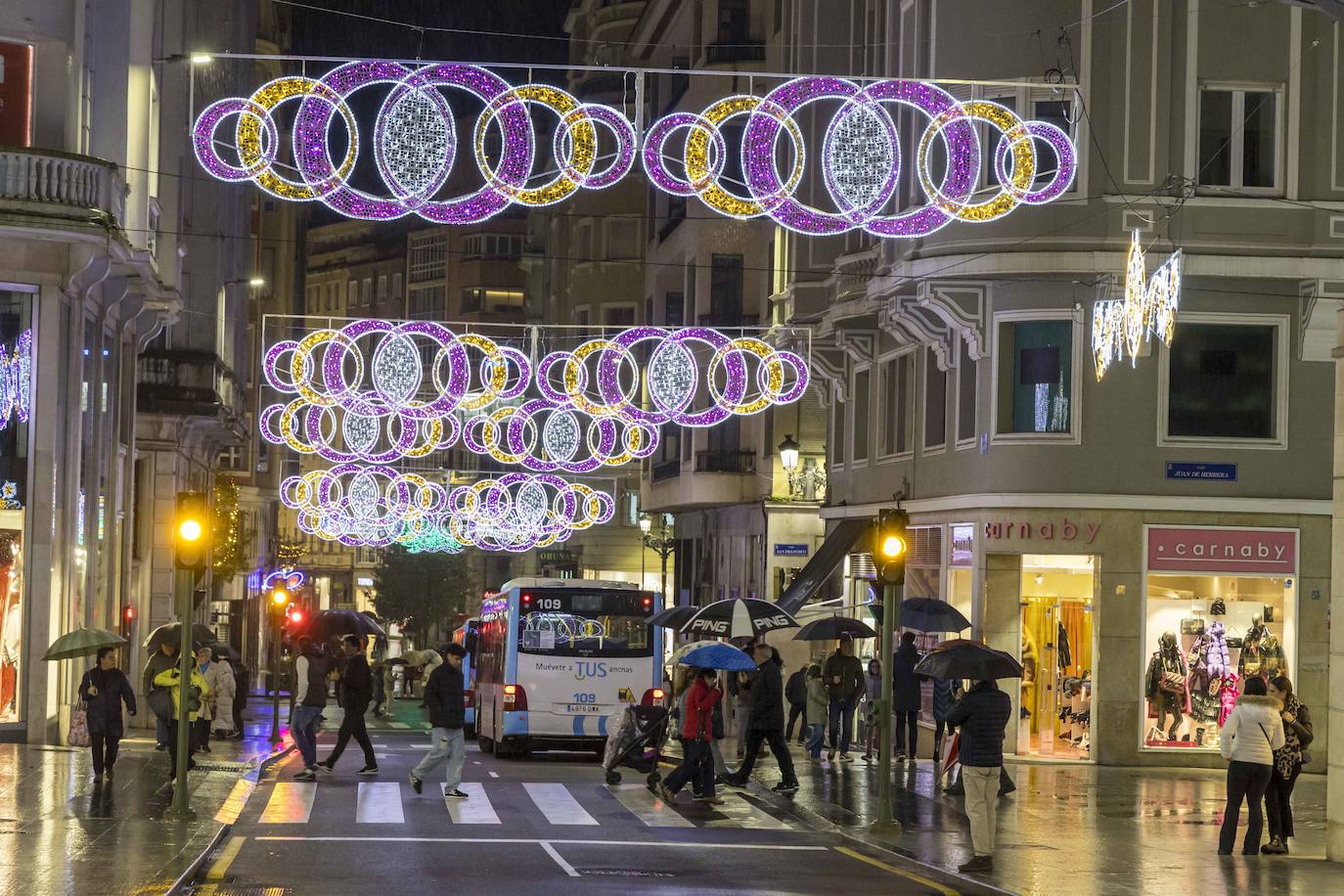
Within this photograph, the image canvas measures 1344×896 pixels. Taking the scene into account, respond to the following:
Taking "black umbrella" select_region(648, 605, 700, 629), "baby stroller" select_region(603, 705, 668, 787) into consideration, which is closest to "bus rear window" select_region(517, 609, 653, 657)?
"black umbrella" select_region(648, 605, 700, 629)

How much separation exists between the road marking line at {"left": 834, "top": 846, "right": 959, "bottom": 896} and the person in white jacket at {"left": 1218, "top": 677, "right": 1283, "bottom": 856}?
3.34 m

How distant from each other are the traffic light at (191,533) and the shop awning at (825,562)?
730 inches

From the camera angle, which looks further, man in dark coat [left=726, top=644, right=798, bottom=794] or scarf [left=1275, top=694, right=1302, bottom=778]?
man in dark coat [left=726, top=644, right=798, bottom=794]

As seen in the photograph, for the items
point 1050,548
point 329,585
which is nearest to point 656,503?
point 1050,548

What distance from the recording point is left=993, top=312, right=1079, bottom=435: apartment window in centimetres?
3172

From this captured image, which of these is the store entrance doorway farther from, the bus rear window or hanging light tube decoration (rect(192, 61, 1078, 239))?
hanging light tube decoration (rect(192, 61, 1078, 239))

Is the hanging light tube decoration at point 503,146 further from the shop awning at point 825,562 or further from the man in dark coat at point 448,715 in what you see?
the shop awning at point 825,562

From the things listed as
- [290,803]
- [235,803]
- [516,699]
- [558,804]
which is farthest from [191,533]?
[516,699]

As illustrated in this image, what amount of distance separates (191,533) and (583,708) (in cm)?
1268

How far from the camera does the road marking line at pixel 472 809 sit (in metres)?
21.6

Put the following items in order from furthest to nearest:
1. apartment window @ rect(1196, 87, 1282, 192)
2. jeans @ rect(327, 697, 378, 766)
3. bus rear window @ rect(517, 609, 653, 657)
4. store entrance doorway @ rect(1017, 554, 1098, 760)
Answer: bus rear window @ rect(517, 609, 653, 657)
store entrance doorway @ rect(1017, 554, 1098, 760)
apartment window @ rect(1196, 87, 1282, 192)
jeans @ rect(327, 697, 378, 766)

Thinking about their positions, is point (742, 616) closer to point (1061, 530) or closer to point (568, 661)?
point (568, 661)

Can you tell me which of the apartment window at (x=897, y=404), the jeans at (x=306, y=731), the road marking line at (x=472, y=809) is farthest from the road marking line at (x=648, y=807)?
the apartment window at (x=897, y=404)

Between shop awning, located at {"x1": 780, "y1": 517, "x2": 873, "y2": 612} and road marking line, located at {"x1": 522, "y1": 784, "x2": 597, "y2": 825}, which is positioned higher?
shop awning, located at {"x1": 780, "y1": 517, "x2": 873, "y2": 612}
